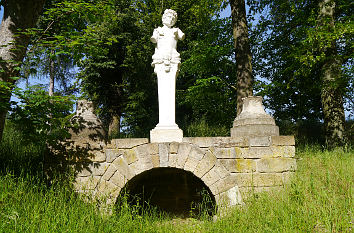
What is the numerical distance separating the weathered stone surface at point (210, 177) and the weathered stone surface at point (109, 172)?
1465 millimetres

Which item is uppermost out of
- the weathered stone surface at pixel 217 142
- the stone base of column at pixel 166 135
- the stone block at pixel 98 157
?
the stone base of column at pixel 166 135

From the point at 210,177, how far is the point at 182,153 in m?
0.60

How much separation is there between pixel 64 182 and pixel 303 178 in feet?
12.3

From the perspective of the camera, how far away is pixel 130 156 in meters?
4.50

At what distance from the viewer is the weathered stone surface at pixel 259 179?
4.48 meters

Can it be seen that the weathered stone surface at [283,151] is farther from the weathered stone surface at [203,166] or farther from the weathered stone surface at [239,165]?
the weathered stone surface at [203,166]

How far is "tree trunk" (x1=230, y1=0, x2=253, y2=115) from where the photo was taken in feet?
23.8

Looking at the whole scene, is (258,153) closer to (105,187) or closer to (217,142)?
(217,142)

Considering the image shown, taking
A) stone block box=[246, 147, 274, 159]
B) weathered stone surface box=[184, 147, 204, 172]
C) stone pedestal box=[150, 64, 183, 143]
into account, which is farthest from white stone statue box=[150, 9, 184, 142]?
stone block box=[246, 147, 274, 159]

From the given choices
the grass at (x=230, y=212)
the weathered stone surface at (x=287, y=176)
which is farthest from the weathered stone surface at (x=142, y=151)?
the weathered stone surface at (x=287, y=176)

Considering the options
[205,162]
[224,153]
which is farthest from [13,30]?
[224,153]

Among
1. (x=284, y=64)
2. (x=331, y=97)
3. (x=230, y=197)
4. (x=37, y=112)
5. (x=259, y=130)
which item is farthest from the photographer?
(x=284, y=64)

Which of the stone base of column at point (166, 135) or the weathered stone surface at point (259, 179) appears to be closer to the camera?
the weathered stone surface at point (259, 179)

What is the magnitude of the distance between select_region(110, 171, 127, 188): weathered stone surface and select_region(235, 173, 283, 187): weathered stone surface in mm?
1841
